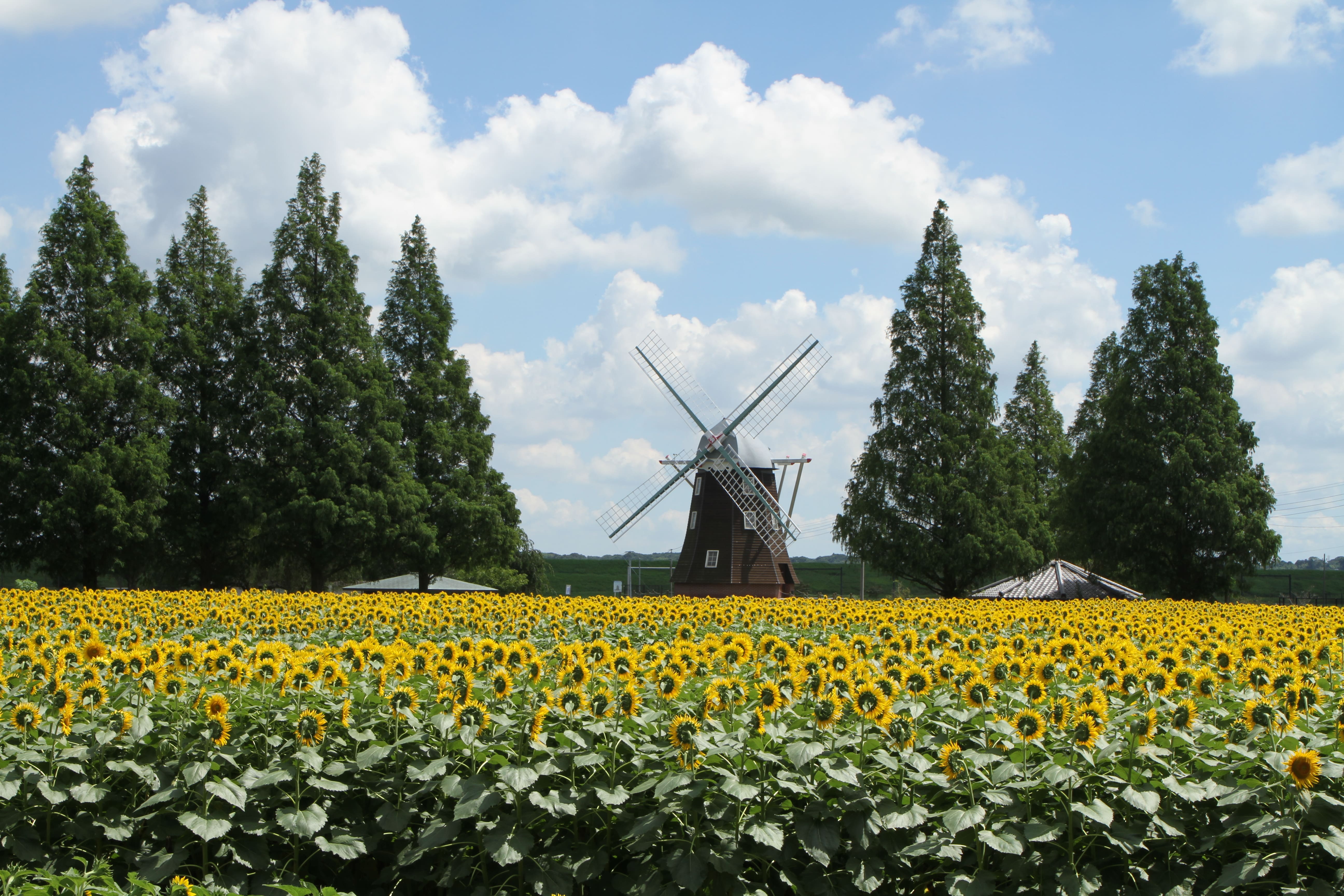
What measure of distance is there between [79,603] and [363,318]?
Result: 21355 millimetres

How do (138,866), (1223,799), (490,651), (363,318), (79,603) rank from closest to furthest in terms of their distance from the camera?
1. (1223,799)
2. (138,866)
3. (490,651)
4. (79,603)
5. (363,318)

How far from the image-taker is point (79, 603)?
1277cm

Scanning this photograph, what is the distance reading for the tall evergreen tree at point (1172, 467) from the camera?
3234cm

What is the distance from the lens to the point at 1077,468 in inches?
1414

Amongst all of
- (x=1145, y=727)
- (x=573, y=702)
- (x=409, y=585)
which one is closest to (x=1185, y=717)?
(x=1145, y=727)

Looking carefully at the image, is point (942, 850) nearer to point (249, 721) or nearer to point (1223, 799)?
point (1223, 799)

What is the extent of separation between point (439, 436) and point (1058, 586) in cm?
2030

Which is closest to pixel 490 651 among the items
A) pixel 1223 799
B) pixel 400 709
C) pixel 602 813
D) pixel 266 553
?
pixel 400 709

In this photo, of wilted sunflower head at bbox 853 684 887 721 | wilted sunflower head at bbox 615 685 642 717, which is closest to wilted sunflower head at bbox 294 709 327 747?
wilted sunflower head at bbox 615 685 642 717

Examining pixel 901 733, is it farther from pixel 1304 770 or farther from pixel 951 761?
pixel 1304 770

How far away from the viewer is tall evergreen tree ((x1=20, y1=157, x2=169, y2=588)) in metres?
28.1

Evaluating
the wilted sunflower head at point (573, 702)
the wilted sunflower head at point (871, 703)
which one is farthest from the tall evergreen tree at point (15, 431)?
the wilted sunflower head at point (871, 703)

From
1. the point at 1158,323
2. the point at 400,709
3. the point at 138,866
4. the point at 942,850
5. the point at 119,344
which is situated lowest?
the point at 138,866

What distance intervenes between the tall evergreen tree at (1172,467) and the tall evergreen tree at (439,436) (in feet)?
63.3
